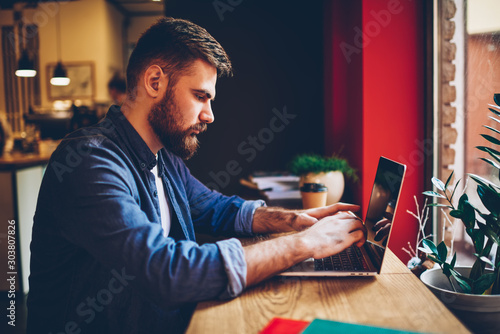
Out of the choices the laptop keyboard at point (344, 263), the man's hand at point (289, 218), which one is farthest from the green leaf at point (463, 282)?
the man's hand at point (289, 218)

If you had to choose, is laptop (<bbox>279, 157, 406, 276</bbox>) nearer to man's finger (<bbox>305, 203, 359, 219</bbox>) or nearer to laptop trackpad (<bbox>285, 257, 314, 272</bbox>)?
laptop trackpad (<bbox>285, 257, 314, 272</bbox>)

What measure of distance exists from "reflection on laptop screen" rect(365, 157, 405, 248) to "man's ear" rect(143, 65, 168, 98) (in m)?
0.71

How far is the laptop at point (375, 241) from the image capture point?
3.29 ft

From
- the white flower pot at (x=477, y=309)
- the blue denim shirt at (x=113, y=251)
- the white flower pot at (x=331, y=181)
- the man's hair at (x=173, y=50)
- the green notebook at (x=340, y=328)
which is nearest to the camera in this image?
the green notebook at (x=340, y=328)

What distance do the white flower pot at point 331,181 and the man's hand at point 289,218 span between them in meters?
0.48

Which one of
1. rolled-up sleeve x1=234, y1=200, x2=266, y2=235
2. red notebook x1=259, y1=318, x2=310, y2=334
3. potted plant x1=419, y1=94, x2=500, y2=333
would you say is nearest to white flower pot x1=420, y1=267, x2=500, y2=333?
potted plant x1=419, y1=94, x2=500, y2=333

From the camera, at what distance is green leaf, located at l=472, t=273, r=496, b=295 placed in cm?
101

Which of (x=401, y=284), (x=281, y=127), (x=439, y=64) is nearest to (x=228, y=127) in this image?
(x=281, y=127)

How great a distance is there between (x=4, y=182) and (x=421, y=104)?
300 centimetres

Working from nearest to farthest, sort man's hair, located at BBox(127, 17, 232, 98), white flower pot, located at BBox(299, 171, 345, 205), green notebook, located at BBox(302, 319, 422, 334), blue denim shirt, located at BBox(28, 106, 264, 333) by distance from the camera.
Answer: green notebook, located at BBox(302, 319, 422, 334) → blue denim shirt, located at BBox(28, 106, 264, 333) → man's hair, located at BBox(127, 17, 232, 98) → white flower pot, located at BBox(299, 171, 345, 205)

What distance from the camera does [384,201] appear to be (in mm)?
1102

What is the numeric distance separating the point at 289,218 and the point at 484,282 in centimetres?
60

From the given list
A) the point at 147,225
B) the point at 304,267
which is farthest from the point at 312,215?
the point at 147,225

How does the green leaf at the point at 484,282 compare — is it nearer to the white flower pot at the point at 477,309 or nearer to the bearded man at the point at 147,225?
the white flower pot at the point at 477,309
